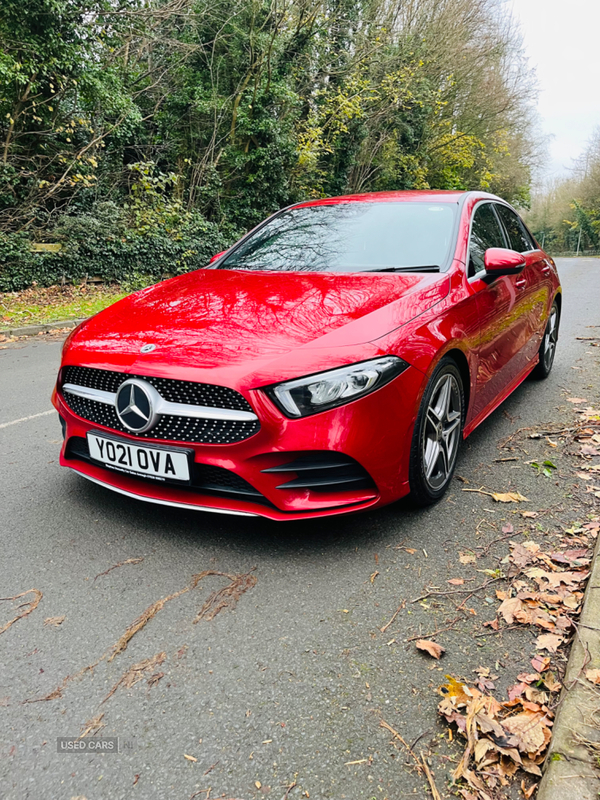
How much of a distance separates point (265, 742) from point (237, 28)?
2007 centimetres

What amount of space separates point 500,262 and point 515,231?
65.5 inches

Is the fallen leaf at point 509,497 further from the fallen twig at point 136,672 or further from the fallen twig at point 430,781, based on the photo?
the fallen twig at point 136,672

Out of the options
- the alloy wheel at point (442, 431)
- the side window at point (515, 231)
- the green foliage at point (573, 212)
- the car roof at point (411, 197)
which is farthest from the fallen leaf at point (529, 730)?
the green foliage at point (573, 212)

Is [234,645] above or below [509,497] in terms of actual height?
above

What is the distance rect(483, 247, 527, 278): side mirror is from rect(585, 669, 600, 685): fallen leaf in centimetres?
225

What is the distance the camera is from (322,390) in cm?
238

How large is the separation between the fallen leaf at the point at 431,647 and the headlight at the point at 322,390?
35.6 inches

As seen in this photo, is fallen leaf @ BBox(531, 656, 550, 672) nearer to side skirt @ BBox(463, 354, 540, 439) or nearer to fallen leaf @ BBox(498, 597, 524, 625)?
fallen leaf @ BBox(498, 597, 524, 625)

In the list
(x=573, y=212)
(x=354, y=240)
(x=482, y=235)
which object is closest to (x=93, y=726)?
(x=354, y=240)

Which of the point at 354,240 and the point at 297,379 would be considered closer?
the point at 297,379

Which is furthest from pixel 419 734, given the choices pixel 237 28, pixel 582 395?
pixel 237 28

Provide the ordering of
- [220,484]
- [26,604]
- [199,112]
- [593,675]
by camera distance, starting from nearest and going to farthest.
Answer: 1. [593,675]
2. [26,604]
3. [220,484]
4. [199,112]

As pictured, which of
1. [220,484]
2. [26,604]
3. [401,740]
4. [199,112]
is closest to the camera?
[401,740]

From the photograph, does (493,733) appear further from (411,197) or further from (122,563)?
(411,197)
